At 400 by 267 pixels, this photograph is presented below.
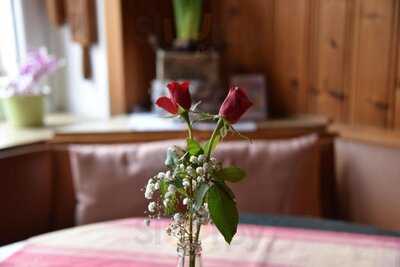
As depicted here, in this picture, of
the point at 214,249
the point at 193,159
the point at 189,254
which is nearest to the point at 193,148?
the point at 193,159

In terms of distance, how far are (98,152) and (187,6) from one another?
0.68 metres

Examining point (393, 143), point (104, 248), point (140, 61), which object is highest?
point (140, 61)

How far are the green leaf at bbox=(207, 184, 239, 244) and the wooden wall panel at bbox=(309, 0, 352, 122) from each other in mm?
1150

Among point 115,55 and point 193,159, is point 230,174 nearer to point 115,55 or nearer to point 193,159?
point 193,159

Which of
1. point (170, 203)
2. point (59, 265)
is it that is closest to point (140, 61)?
point (59, 265)

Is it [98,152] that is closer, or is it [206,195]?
[206,195]

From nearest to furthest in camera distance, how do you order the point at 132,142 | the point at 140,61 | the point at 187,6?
the point at 132,142
the point at 187,6
the point at 140,61

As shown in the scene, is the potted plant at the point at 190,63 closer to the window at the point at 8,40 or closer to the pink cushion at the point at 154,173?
the pink cushion at the point at 154,173

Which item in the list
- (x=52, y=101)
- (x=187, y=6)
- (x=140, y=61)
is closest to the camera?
(x=187, y=6)

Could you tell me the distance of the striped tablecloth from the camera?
1142 mm

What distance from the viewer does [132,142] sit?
6.07 feet

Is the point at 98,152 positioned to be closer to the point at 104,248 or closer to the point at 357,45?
the point at 104,248

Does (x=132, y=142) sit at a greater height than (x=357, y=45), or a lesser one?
lesser

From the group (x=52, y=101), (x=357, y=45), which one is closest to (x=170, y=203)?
(x=357, y=45)
